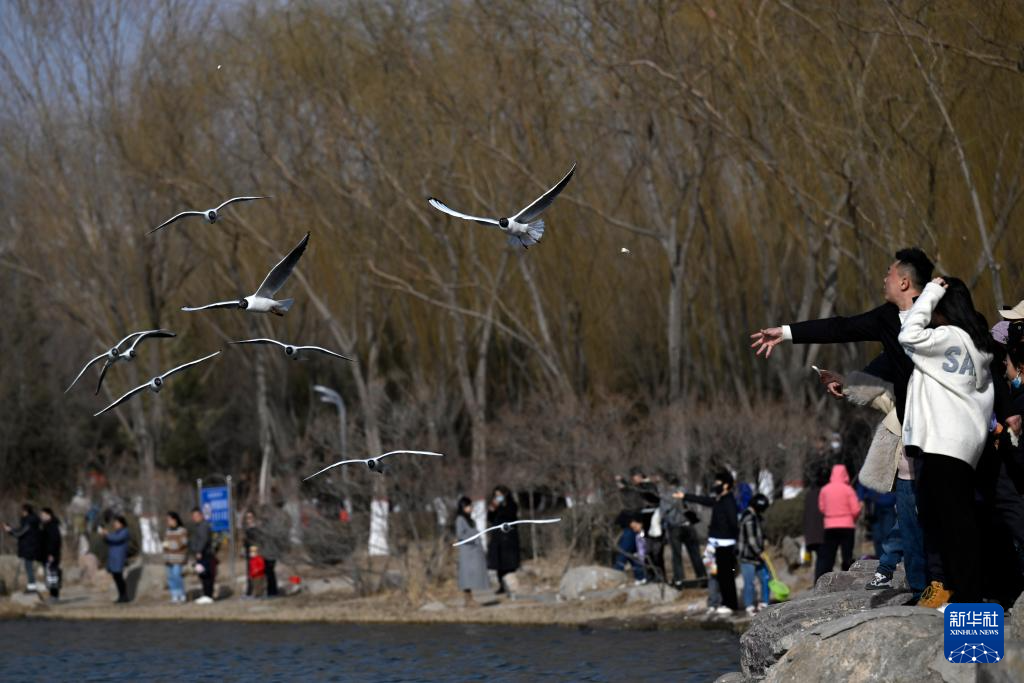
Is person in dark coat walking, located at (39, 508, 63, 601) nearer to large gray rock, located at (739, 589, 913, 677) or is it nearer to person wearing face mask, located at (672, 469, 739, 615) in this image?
person wearing face mask, located at (672, 469, 739, 615)

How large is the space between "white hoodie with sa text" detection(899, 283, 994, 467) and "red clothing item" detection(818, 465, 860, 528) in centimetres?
997

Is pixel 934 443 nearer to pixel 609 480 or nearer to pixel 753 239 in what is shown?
pixel 609 480

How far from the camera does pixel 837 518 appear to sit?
18406 mm

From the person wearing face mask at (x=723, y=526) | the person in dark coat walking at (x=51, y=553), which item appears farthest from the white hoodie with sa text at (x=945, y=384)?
the person in dark coat walking at (x=51, y=553)

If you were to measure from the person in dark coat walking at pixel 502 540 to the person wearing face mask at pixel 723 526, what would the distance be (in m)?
5.24

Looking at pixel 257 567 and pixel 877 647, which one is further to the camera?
pixel 257 567

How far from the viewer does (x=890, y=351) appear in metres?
9.01

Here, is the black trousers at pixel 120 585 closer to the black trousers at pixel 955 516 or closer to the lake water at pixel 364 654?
the lake water at pixel 364 654

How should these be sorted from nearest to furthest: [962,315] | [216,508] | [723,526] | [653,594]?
[962,315] < [723,526] < [653,594] < [216,508]

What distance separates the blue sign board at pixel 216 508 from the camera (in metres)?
29.5

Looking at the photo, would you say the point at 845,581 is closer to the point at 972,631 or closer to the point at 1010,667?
the point at 972,631

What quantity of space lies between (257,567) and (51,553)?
14.9 ft

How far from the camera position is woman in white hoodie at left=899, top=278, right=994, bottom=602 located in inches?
334

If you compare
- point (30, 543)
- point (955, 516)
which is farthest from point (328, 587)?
point (955, 516)
